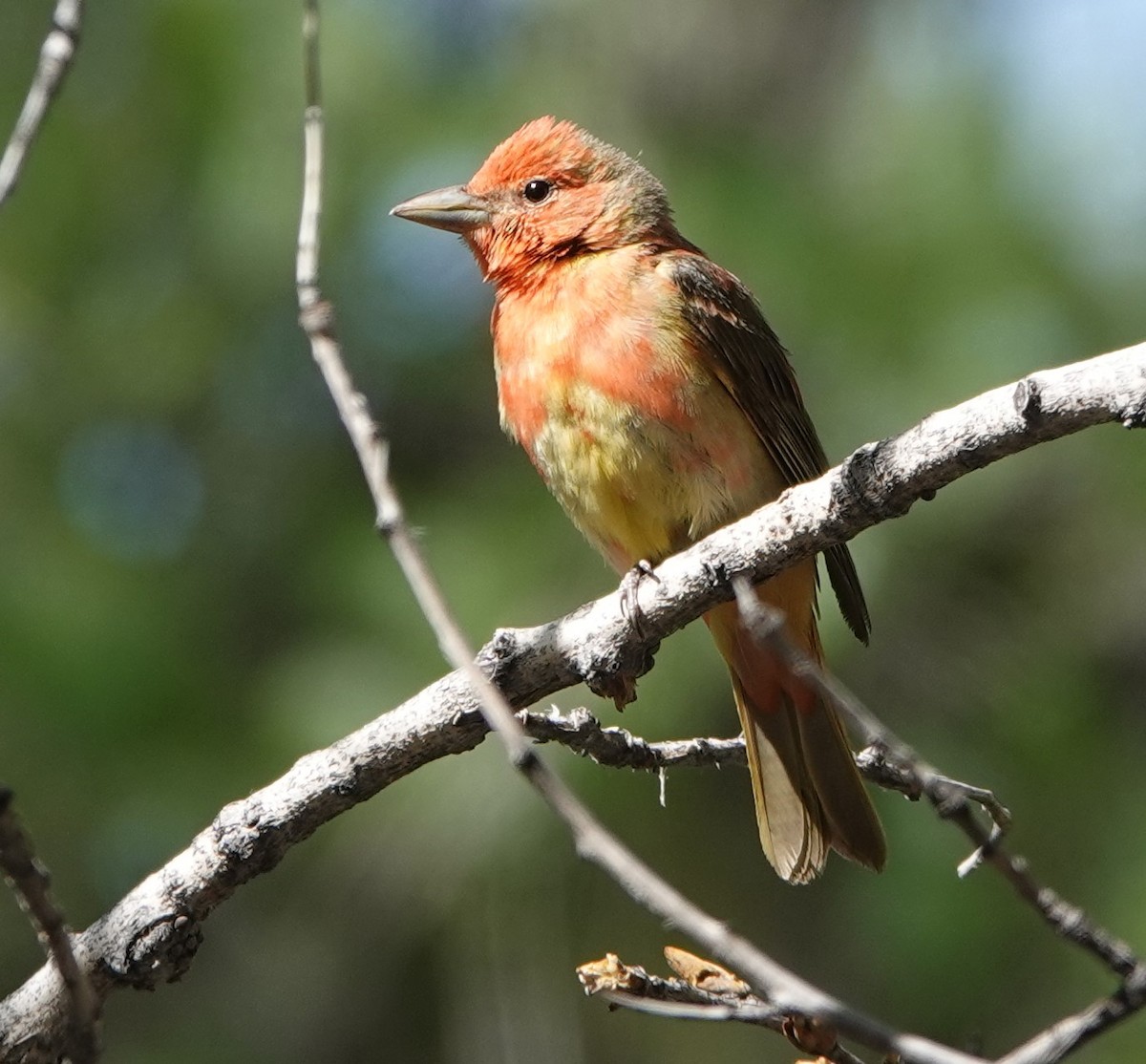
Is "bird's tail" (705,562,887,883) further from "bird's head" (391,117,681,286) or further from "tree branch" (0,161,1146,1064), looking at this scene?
"bird's head" (391,117,681,286)

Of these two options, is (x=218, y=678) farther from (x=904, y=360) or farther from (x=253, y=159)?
(x=904, y=360)

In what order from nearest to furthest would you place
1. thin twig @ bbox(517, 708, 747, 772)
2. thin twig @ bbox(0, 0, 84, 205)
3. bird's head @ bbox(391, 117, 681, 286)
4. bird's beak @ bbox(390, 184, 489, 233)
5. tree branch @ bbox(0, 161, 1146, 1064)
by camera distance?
thin twig @ bbox(0, 0, 84, 205), tree branch @ bbox(0, 161, 1146, 1064), thin twig @ bbox(517, 708, 747, 772), bird's head @ bbox(391, 117, 681, 286), bird's beak @ bbox(390, 184, 489, 233)

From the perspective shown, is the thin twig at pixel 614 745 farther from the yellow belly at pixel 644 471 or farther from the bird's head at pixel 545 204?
the bird's head at pixel 545 204

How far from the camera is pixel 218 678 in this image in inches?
237

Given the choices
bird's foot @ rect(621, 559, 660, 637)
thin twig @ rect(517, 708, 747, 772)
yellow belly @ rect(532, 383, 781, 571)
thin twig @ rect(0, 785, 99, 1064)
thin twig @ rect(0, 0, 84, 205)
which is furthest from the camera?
yellow belly @ rect(532, 383, 781, 571)

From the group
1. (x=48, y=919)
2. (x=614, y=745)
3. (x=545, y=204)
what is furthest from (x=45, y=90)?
(x=545, y=204)

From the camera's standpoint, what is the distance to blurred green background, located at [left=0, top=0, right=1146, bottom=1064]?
5.59 m

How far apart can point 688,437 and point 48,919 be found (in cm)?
228

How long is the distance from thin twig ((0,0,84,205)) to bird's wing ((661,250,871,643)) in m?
1.89

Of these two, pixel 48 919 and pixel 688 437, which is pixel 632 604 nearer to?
pixel 688 437

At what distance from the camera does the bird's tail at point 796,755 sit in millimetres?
4223

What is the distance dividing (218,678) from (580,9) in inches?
131

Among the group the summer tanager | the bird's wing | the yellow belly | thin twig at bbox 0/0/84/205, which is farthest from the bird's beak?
thin twig at bbox 0/0/84/205

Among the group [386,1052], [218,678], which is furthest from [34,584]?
[386,1052]
